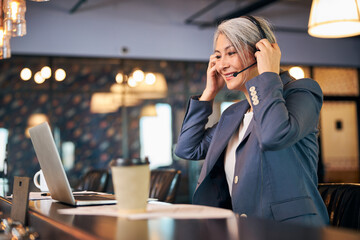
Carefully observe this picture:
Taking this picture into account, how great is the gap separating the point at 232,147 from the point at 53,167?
688 mm

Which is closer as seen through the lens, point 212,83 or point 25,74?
point 212,83

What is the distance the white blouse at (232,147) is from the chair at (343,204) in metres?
0.33

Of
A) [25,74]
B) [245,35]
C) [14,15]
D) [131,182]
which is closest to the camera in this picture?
[131,182]

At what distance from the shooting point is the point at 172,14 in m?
7.61

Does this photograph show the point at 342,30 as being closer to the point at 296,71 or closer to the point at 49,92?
the point at 296,71

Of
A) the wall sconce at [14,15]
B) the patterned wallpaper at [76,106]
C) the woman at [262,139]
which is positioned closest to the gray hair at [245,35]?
the woman at [262,139]

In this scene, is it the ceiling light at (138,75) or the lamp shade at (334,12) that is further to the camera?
the ceiling light at (138,75)

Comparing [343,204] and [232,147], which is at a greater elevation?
[232,147]

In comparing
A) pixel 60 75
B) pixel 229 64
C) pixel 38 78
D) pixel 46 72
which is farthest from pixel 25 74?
pixel 229 64

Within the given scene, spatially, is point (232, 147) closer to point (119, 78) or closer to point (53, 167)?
point (53, 167)

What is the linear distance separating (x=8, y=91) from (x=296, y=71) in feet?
14.6

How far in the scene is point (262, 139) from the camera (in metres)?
1.40

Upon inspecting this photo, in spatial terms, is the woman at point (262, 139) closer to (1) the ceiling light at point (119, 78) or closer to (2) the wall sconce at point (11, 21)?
(2) the wall sconce at point (11, 21)

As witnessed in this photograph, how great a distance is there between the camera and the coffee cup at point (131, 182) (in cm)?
105
